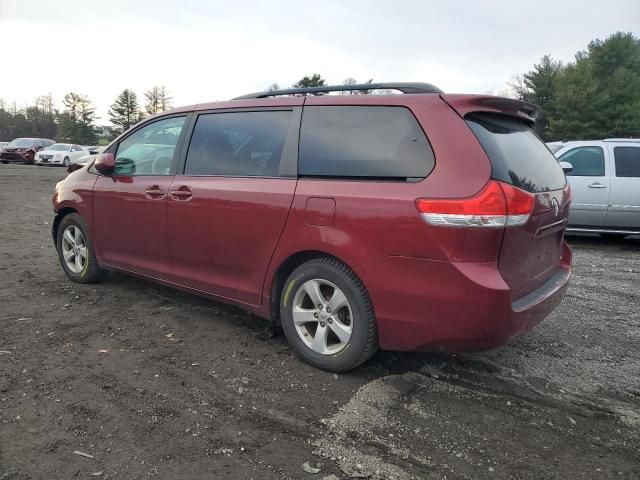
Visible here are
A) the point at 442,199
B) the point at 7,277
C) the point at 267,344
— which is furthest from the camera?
the point at 7,277

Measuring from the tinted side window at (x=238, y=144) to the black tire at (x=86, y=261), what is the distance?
61.4 inches

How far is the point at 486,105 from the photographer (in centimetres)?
309

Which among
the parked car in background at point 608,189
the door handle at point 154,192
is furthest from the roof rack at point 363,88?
the parked car in background at point 608,189

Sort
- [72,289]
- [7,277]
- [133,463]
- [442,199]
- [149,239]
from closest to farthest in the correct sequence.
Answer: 1. [133,463]
2. [442,199]
3. [149,239]
4. [72,289]
5. [7,277]

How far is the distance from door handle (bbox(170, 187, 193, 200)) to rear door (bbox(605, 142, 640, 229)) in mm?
6874

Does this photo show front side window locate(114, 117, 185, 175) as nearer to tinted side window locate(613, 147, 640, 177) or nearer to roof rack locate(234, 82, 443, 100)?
roof rack locate(234, 82, 443, 100)

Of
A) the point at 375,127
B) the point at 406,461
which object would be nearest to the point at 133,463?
the point at 406,461

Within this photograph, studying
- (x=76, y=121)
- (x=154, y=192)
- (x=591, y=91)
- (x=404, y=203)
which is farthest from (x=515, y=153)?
Result: (x=76, y=121)

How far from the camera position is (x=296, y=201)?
3.30m

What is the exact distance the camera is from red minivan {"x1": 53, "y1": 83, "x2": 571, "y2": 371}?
9.09ft

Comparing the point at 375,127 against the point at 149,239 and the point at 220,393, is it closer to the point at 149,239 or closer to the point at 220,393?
the point at 220,393

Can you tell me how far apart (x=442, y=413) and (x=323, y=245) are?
1.15 m

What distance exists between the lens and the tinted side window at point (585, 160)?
838 centimetres

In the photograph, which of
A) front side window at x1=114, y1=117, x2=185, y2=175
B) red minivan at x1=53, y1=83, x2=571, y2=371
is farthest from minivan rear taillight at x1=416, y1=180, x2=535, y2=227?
front side window at x1=114, y1=117, x2=185, y2=175
